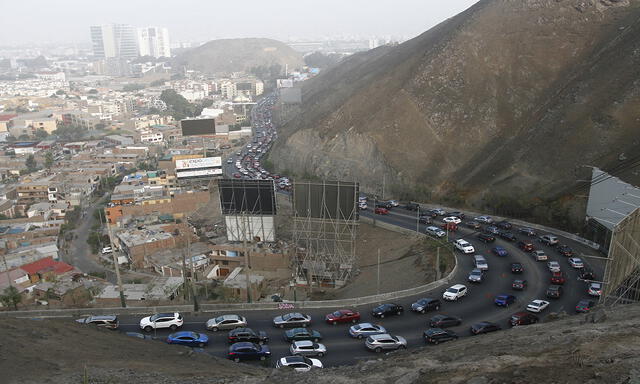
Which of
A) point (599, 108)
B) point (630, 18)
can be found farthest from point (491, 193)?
point (630, 18)

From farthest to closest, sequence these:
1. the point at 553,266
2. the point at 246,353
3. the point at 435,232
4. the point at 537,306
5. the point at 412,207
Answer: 1. the point at 412,207
2. the point at 435,232
3. the point at 553,266
4. the point at 537,306
5. the point at 246,353

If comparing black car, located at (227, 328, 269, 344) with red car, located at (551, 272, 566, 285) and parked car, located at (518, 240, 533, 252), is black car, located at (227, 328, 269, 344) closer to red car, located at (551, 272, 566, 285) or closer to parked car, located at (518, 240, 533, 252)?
red car, located at (551, 272, 566, 285)

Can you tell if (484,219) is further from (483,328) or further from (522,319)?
(483,328)

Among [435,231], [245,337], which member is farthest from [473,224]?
[245,337]

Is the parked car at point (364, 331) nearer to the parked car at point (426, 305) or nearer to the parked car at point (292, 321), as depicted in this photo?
the parked car at point (292, 321)

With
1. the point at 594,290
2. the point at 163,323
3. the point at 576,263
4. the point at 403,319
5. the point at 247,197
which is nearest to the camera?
the point at 163,323

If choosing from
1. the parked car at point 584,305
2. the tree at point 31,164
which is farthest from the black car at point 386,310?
the tree at point 31,164

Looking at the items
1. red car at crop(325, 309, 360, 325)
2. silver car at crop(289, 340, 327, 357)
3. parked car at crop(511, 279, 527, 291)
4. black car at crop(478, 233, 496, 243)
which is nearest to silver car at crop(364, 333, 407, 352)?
silver car at crop(289, 340, 327, 357)
